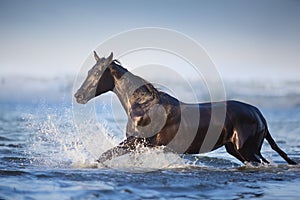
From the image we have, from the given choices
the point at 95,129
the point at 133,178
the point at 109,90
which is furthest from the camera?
the point at 95,129

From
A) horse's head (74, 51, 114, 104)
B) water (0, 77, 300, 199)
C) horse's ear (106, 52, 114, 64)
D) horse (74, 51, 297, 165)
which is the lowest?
water (0, 77, 300, 199)

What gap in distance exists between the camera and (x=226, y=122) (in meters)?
8.38

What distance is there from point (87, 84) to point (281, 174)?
3.37m

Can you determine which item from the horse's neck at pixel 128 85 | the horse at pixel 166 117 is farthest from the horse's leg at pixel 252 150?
the horse's neck at pixel 128 85

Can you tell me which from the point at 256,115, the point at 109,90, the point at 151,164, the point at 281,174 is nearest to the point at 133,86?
the point at 109,90

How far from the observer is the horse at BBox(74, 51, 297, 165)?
837cm

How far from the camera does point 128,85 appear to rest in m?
8.47

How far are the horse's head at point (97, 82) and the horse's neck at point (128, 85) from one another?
122 millimetres

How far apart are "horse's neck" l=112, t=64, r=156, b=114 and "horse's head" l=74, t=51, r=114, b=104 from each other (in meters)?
0.12

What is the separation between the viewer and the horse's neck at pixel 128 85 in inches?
333

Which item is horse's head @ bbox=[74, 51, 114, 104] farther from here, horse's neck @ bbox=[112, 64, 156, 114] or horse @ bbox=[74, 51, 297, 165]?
horse's neck @ bbox=[112, 64, 156, 114]

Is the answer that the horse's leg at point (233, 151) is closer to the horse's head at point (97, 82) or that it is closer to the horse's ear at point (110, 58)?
the horse's head at point (97, 82)

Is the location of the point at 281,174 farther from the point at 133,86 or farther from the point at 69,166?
the point at 69,166

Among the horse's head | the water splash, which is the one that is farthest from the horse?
the water splash
